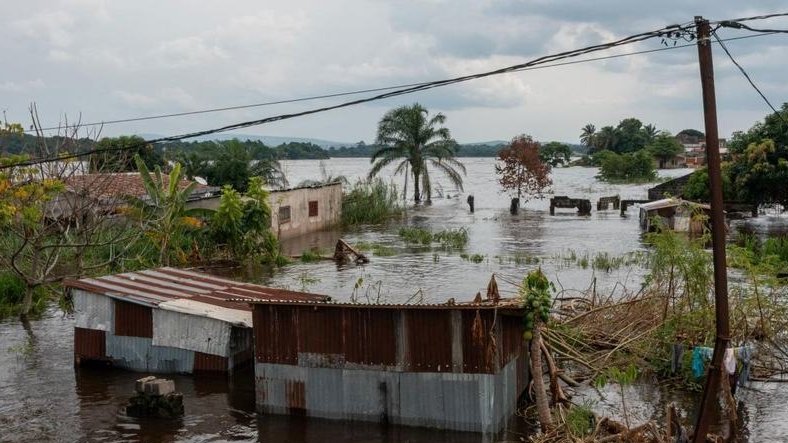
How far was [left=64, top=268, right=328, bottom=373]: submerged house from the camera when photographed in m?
14.1

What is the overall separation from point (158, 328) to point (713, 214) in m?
9.84

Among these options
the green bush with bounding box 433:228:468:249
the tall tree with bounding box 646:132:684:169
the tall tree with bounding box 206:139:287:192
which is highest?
the tall tree with bounding box 646:132:684:169

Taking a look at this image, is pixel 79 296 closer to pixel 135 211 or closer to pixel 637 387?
pixel 135 211

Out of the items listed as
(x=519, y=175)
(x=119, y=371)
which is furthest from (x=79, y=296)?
(x=519, y=175)

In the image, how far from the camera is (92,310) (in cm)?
1466

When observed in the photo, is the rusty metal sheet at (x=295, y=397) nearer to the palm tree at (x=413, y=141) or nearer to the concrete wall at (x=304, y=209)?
the concrete wall at (x=304, y=209)

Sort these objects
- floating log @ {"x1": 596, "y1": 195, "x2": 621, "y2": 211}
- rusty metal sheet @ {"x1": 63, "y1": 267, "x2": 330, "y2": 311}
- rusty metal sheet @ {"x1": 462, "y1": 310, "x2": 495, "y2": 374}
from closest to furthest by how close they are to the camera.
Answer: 1. rusty metal sheet @ {"x1": 462, "y1": 310, "x2": 495, "y2": 374}
2. rusty metal sheet @ {"x1": 63, "y1": 267, "x2": 330, "y2": 311}
3. floating log @ {"x1": 596, "y1": 195, "x2": 621, "y2": 211}

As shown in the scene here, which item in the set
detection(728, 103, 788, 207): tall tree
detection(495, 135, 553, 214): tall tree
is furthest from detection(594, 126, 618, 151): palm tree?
detection(728, 103, 788, 207): tall tree

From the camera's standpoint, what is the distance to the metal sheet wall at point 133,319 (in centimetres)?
1437

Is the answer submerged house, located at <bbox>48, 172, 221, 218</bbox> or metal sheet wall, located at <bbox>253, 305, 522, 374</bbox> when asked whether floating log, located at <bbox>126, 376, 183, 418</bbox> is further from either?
submerged house, located at <bbox>48, 172, 221, 218</bbox>

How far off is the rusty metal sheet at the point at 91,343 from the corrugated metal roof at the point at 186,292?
91cm

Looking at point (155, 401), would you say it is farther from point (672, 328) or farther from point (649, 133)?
point (649, 133)

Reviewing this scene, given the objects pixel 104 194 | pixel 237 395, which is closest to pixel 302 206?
pixel 104 194

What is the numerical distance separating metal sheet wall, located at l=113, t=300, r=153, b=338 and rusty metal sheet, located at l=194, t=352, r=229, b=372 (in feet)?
3.30
